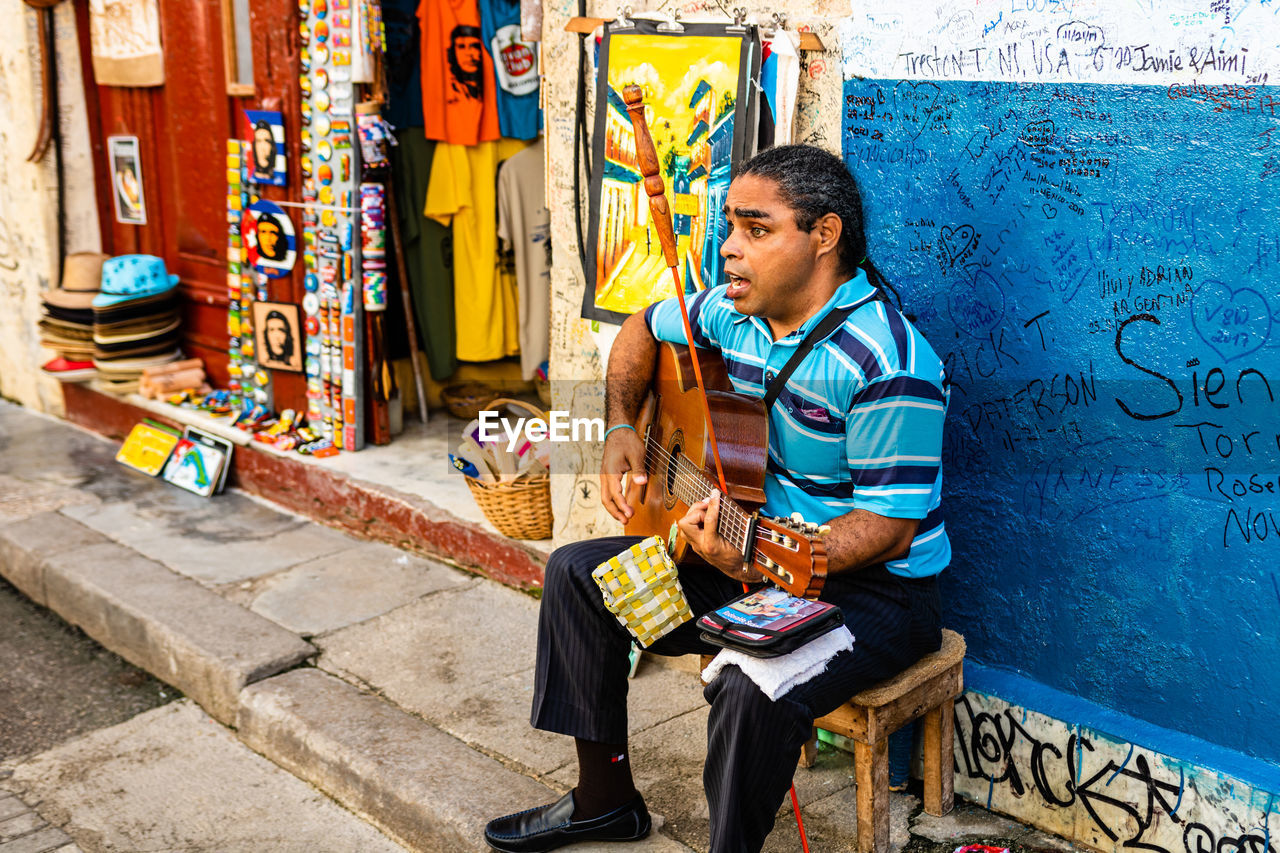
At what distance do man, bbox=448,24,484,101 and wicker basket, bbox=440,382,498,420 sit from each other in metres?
1.55

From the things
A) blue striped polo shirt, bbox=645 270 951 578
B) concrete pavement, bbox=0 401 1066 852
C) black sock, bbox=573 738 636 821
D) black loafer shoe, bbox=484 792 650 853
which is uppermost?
blue striped polo shirt, bbox=645 270 951 578

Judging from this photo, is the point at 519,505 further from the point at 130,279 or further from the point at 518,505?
the point at 130,279

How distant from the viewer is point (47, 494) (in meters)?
5.73

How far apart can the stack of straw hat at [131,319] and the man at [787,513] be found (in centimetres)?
424

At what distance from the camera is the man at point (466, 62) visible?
18.4ft

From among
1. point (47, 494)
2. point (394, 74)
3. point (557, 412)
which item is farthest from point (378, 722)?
point (394, 74)

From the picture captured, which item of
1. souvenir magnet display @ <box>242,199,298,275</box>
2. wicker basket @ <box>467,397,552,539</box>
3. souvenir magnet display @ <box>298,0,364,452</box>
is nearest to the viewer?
wicker basket @ <box>467,397,552,539</box>

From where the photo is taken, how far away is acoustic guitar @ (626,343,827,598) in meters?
2.45

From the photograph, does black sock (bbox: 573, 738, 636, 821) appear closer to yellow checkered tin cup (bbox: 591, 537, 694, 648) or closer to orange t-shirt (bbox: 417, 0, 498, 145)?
yellow checkered tin cup (bbox: 591, 537, 694, 648)

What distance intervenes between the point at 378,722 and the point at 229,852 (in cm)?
57

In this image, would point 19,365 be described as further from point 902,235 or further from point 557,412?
point 902,235

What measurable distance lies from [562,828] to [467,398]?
3697mm

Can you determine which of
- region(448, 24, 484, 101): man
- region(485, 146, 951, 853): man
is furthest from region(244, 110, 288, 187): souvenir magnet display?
region(485, 146, 951, 853): man

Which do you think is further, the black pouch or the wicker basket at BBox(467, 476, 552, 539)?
the wicker basket at BBox(467, 476, 552, 539)
